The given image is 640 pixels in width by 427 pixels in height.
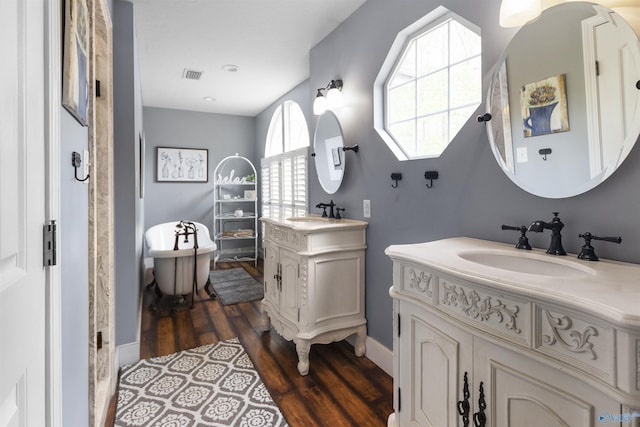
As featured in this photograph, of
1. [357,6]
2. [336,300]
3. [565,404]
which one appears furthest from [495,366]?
[357,6]

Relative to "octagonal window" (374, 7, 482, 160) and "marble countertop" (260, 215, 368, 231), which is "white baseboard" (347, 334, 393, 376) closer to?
"marble countertop" (260, 215, 368, 231)

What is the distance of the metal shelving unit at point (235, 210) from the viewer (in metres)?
5.60

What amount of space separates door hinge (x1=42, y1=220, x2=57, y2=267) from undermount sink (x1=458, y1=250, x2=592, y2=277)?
132 cm

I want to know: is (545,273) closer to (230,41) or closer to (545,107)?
(545,107)

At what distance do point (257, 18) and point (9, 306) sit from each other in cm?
263

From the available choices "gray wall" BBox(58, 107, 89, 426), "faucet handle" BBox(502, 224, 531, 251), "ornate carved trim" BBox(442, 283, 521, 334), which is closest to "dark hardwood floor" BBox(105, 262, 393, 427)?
Result: "gray wall" BBox(58, 107, 89, 426)

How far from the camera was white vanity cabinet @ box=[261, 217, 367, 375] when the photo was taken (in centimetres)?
223

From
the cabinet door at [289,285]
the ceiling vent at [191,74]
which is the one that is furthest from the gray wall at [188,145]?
the cabinet door at [289,285]

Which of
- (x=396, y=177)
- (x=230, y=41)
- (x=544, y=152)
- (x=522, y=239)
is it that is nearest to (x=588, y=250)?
(x=522, y=239)

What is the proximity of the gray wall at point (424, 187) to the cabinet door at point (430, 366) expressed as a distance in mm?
576

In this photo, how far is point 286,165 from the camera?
4.59m

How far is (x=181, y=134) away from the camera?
5.57m

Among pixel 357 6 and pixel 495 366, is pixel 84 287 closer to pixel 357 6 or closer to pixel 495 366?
pixel 495 366

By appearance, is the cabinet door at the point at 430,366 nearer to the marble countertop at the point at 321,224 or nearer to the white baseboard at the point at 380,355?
the white baseboard at the point at 380,355
